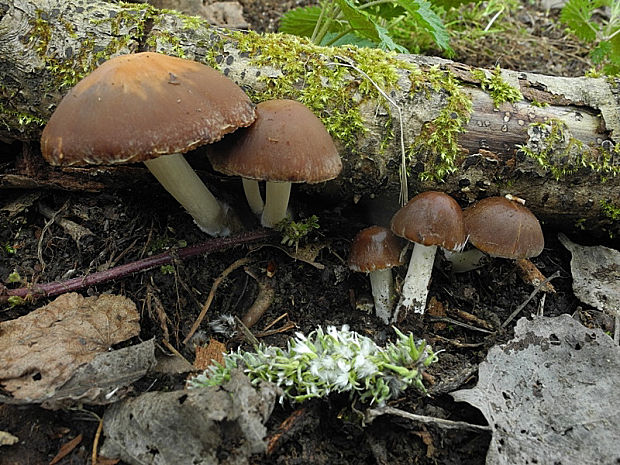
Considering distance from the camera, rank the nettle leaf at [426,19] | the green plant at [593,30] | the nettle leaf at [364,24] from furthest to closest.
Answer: the green plant at [593,30] < the nettle leaf at [426,19] < the nettle leaf at [364,24]

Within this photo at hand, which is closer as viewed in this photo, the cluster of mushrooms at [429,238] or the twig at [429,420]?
the twig at [429,420]

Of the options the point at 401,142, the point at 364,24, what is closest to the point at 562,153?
the point at 401,142

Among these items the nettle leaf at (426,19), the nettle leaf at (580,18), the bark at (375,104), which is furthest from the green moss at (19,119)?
the nettle leaf at (580,18)

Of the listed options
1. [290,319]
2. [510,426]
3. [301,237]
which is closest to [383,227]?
[301,237]

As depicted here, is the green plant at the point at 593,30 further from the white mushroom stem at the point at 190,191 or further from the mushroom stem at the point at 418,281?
the white mushroom stem at the point at 190,191

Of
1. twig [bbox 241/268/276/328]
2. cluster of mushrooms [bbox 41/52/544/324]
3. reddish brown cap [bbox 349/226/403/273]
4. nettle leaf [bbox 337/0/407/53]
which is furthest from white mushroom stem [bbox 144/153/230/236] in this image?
nettle leaf [bbox 337/0/407/53]

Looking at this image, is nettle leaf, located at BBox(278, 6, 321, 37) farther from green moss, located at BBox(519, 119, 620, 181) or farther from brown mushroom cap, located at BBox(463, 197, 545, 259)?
brown mushroom cap, located at BBox(463, 197, 545, 259)

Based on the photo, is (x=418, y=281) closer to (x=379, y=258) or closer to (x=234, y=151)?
(x=379, y=258)
